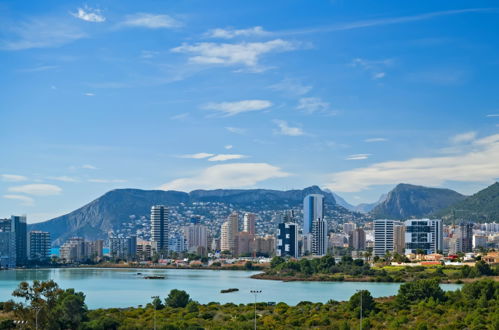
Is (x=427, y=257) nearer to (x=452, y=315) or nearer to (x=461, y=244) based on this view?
(x=461, y=244)

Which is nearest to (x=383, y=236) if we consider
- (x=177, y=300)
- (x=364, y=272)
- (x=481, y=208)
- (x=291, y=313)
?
(x=364, y=272)

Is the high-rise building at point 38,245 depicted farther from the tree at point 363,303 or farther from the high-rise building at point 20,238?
the tree at point 363,303

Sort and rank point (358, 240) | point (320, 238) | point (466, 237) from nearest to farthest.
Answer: point (466, 237) → point (320, 238) → point (358, 240)

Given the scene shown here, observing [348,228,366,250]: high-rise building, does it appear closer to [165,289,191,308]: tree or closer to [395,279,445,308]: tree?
[395,279,445,308]: tree

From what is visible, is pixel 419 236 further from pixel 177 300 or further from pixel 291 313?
pixel 291 313

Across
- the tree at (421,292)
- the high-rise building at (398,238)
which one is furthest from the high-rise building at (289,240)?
the tree at (421,292)

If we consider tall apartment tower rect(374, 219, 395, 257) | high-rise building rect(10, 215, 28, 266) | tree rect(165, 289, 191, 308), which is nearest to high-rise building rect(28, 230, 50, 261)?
high-rise building rect(10, 215, 28, 266)
